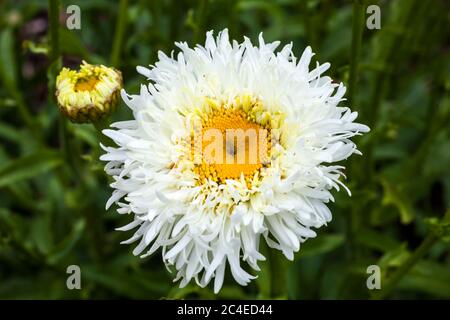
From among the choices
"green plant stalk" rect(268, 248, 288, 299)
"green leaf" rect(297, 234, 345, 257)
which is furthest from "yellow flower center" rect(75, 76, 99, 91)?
"green leaf" rect(297, 234, 345, 257)

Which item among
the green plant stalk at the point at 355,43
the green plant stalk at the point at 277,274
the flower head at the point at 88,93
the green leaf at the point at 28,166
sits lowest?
the green plant stalk at the point at 277,274

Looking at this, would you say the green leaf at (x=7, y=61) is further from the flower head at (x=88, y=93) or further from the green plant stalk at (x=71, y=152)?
the flower head at (x=88, y=93)

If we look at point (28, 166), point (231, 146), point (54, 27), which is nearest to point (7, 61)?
point (28, 166)

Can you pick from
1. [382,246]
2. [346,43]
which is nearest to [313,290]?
[382,246]

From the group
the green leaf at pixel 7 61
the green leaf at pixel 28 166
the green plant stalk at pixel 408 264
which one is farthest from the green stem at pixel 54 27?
the green plant stalk at pixel 408 264

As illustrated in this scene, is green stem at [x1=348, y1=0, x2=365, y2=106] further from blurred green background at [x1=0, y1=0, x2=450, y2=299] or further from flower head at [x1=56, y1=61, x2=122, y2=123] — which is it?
flower head at [x1=56, y1=61, x2=122, y2=123]

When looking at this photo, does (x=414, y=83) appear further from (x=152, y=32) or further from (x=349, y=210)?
(x=152, y=32)
